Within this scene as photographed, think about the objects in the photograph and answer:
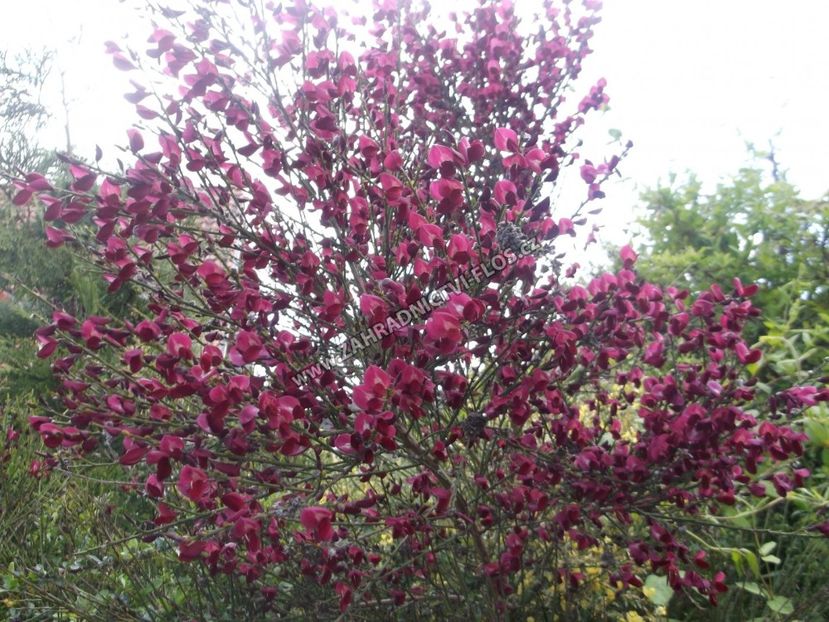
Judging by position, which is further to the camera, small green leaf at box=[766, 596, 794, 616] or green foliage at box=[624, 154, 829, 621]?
green foliage at box=[624, 154, 829, 621]

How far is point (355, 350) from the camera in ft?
6.02

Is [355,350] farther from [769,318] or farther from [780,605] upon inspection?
[769,318]

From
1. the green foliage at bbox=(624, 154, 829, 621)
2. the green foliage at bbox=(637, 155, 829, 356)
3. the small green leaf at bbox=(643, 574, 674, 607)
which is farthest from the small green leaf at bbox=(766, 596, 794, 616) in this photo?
the green foliage at bbox=(637, 155, 829, 356)

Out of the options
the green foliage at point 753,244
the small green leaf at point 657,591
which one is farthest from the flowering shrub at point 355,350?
the green foliage at point 753,244

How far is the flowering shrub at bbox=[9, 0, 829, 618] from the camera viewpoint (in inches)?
58.7

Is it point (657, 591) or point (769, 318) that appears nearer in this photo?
point (657, 591)

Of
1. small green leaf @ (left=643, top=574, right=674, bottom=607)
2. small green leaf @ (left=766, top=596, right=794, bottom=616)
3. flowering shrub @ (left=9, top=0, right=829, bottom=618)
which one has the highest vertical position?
flowering shrub @ (left=9, top=0, right=829, bottom=618)

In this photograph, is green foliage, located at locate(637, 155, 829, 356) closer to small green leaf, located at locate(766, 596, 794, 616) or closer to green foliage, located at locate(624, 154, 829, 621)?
green foliage, located at locate(624, 154, 829, 621)

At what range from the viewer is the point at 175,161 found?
1.59 meters

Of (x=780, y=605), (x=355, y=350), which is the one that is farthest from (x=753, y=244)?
(x=355, y=350)

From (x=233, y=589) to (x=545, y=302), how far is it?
1.64m

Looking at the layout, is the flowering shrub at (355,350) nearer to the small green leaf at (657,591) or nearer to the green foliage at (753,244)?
the small green leaf at (657,591)

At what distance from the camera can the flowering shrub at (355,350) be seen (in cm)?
149

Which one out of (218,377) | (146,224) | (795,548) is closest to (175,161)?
(146,224)
